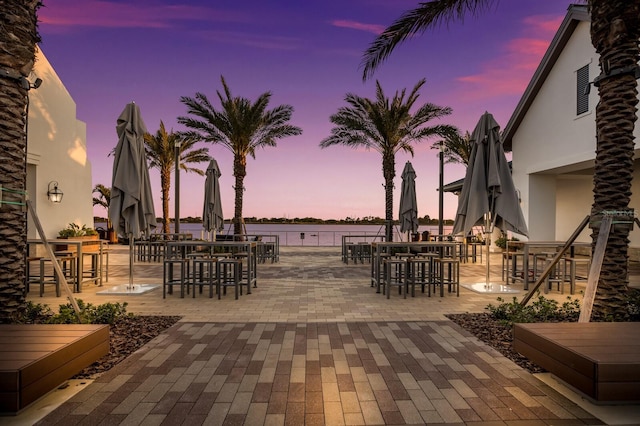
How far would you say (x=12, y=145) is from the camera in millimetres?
3949

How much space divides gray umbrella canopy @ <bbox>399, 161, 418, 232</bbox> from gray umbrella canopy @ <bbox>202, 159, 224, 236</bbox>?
586cm

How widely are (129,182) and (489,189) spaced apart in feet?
21.7

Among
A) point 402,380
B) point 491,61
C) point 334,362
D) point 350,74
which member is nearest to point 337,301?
point 334,362

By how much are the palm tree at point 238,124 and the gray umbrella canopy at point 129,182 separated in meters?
9.16

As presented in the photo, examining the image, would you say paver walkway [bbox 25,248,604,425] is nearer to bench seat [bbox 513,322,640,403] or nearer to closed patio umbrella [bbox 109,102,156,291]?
bench seat [bbox 513,322,640,403]

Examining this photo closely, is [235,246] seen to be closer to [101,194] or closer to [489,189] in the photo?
[489,189]

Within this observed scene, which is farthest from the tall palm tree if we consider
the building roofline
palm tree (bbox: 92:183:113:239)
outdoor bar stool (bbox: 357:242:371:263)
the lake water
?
palm tree (bbox: 92:183:113:239)

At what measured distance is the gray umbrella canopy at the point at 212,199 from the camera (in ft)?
36.3

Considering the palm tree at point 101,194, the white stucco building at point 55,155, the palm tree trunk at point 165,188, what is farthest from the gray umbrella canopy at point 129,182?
the palm tree at point 101,194

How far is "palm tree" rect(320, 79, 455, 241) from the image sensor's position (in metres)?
→ 15.9

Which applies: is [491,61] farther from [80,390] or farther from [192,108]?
[80,390]

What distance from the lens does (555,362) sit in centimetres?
278

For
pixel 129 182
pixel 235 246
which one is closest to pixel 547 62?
pixel 235 246

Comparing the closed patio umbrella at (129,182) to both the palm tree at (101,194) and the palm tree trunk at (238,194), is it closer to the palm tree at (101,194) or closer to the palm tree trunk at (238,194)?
the palm tree trunk at (238,194)
